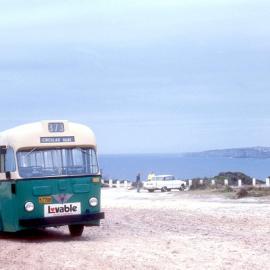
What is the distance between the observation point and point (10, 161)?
1945cm

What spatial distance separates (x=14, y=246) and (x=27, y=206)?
132cm

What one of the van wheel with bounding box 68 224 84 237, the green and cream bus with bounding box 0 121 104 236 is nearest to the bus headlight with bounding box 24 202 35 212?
the green and cream bus with bounding box 0 121 104 236

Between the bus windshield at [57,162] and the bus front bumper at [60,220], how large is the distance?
99cm

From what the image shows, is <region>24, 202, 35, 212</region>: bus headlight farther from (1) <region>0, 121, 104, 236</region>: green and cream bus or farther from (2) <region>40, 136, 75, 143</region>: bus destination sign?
(2) <region>40, 136, 75, 143</region>: bus destination sign

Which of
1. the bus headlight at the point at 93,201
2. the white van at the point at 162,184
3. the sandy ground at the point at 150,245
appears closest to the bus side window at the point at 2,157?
the sandy ground at the point at 150,245

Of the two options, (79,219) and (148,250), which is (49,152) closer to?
(79,219)

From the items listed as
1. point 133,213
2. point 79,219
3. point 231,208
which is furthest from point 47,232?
point 231,208

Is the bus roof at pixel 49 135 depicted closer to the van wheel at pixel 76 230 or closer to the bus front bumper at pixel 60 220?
the bus front bumper at pixel 60 220

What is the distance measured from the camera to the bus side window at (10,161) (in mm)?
19234

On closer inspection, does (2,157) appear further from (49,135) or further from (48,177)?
(48,177)

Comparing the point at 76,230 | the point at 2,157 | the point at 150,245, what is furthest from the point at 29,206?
the point at 150,245

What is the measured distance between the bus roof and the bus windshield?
0.48 feet

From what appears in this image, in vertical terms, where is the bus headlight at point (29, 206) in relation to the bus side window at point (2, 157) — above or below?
below

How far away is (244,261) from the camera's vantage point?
1557cm
